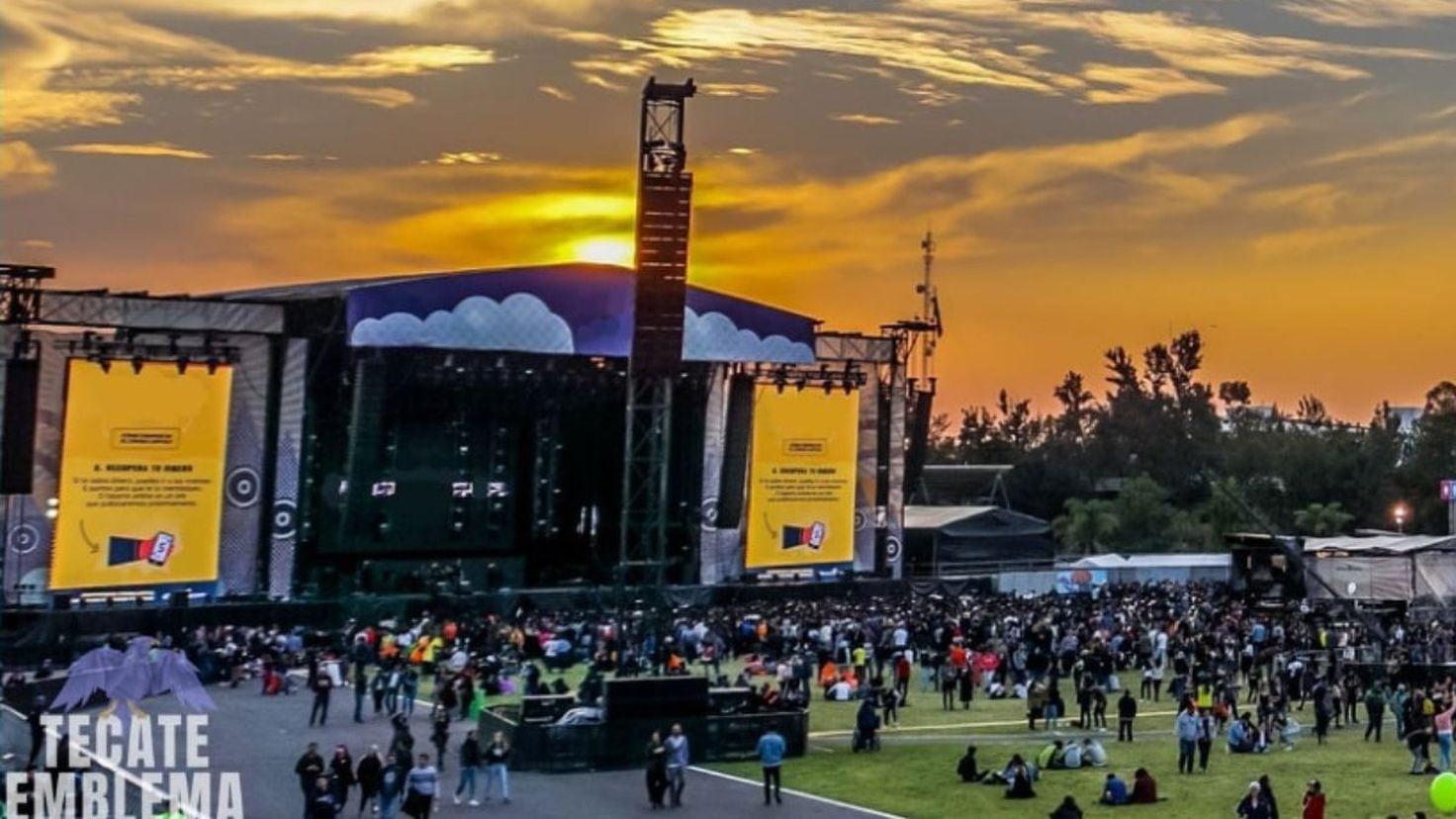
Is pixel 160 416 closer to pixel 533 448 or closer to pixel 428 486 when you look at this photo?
pixel 428 486

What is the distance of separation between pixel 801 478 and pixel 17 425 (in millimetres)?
26061

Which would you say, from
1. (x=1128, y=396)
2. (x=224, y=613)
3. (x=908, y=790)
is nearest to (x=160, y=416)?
(x=224, y=613)

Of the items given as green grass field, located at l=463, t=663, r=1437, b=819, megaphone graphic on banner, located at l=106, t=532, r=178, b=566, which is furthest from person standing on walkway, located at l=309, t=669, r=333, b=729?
megaphone graphic on banner, located at l=106, t=532, r=178, b=566

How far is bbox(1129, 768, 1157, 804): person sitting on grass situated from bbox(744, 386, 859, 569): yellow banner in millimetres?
33750

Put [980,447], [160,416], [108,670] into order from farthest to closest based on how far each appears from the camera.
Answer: [980,447]
[160,416]
[108,670]

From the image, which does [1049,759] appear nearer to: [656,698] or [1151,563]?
[656,698]

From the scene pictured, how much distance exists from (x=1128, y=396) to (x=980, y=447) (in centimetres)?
1351

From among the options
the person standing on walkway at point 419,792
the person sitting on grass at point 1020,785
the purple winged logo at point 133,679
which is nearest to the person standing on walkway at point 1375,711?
the person sitting on grass at point 1020,785

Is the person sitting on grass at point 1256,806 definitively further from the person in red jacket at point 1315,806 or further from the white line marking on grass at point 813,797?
the white line marking on grass at point 813,797

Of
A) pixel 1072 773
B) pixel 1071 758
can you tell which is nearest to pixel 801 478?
pixel 1071 758

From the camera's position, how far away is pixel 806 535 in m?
59.0

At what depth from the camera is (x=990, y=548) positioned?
73000mm

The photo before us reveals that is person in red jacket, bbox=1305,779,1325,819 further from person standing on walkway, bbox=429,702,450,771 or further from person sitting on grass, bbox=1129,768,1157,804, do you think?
person standing on walkway, bbox=429,702,450,771

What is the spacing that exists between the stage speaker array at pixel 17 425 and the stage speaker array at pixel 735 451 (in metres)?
23.0
